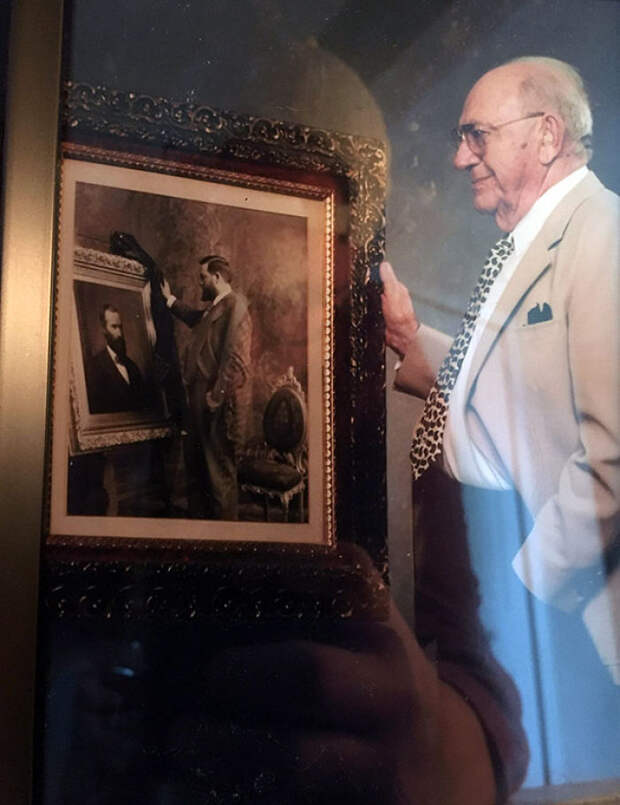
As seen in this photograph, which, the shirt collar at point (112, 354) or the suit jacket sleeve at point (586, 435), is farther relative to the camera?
the suit jacket sleeve at point (586, 435)

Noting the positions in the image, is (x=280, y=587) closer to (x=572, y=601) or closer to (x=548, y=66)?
(x=572, y=601)

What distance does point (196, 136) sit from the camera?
1.01 metres

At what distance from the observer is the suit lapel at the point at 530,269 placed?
3.56ft

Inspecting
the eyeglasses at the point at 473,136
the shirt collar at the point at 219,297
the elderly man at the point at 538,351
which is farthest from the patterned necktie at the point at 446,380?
the shirt collar at the point at 219,297

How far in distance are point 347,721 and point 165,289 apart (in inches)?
16.8

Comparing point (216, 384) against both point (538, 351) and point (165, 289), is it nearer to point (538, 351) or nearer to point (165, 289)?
point (165, 289)

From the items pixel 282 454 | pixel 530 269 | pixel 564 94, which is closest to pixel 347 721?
pixel 282 454

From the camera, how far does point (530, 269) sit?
1118mm

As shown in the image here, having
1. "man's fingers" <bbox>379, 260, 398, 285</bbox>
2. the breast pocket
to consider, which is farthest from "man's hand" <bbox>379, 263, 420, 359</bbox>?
the breast pocket

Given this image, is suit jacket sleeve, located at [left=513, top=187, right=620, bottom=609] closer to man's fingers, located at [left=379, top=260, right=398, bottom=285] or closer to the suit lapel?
the suit lapel

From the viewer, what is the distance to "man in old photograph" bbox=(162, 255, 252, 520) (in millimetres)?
950

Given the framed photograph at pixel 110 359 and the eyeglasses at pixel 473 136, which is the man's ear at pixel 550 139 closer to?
the eyeglasses at pixel 473 136

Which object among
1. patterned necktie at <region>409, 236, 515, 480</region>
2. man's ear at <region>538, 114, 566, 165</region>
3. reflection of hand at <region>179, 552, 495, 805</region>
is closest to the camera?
reflection of hand at <region>179, 552, 495, 805</region>

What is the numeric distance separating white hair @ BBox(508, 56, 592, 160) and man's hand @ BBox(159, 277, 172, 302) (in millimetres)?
470
